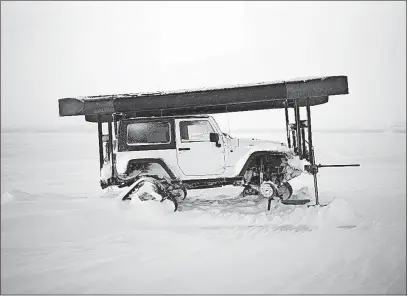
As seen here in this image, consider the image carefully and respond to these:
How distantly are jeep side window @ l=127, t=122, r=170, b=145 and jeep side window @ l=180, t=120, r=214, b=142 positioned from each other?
7.7 inches

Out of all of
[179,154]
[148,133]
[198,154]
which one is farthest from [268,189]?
[148,133]

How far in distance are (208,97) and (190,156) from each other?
2.59 feet

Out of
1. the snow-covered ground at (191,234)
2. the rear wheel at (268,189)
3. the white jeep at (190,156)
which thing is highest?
the white jeep at (190,156)

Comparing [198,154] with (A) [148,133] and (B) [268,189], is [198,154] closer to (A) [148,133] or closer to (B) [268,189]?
(A) [148,133]

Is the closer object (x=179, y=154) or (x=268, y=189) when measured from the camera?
(x=268, y=189)

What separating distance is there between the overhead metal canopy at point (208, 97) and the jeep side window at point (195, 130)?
15.6 inches

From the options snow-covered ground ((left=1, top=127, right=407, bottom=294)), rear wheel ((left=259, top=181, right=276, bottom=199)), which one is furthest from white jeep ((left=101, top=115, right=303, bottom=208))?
snow-covered ground ((left=1, top=127, right=407, bottom=294))

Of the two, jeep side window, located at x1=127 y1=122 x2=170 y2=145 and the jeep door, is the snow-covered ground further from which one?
jeep side window, located at x1=127 y1=122 x2=170 y2=145

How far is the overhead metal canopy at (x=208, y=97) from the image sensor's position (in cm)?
485

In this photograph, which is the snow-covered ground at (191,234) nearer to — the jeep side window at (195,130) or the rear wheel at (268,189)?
the rear wheel at (268,189)

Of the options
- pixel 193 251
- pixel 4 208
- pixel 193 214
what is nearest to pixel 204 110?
pixel 193 214

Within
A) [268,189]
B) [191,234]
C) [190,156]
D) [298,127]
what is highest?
[298,127]

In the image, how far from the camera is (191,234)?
4.43 metres

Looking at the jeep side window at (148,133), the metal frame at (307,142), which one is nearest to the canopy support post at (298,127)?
the metal frame at (307,142)
